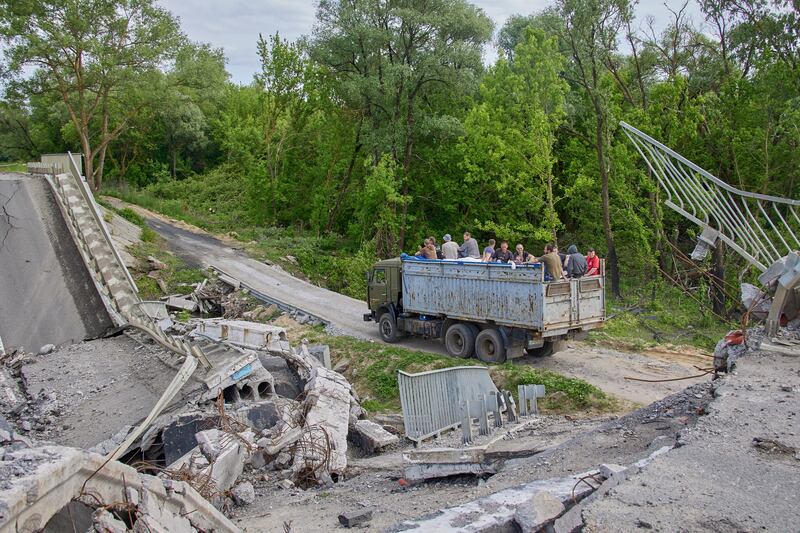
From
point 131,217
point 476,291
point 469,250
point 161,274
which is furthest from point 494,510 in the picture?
point 131,217

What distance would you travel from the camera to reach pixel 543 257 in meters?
13.9

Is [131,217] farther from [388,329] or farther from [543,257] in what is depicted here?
[543,257]

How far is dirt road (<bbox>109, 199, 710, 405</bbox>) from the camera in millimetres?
13539

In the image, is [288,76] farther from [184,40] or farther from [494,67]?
[494,67]

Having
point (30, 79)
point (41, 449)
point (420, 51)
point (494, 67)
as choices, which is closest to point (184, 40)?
point (30, 79)

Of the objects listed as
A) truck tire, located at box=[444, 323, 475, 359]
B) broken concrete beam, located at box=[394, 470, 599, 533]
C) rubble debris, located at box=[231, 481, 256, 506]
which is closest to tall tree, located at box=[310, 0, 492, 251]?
truck tire, located at box=[444, 323, 475, 359]

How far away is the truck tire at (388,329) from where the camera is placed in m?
17.2

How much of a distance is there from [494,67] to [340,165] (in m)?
9.49

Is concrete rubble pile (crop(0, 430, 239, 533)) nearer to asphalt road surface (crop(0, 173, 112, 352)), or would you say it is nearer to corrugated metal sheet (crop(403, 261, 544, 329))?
corrugated metal sheet (crop(403, 261, 544, 329))

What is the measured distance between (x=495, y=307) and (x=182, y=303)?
11754 mm

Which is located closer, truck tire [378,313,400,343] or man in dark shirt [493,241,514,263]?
man in dark shirt [493,241,514,263]

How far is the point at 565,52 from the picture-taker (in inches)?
1017

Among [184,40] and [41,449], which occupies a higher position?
[184,40]

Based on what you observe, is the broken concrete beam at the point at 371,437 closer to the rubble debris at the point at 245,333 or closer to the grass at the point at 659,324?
the rubble debris at the point at 245,333
